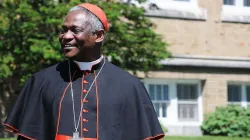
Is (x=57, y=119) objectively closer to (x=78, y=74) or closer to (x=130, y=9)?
(x=78, y=74)

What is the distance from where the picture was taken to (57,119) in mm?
4805

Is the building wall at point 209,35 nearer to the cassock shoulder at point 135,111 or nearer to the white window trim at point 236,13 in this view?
the white window trim at point 236,13

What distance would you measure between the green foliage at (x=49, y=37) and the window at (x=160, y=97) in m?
3.86

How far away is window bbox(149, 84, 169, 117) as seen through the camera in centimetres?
1692

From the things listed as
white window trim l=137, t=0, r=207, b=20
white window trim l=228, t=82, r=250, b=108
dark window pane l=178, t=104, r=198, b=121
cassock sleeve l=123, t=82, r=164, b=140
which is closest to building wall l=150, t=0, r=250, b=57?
white window trim l=137, t=0, r=207, b=20

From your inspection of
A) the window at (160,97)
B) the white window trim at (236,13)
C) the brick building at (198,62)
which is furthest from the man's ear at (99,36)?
the white window trim at (236,13)

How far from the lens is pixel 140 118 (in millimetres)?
5012

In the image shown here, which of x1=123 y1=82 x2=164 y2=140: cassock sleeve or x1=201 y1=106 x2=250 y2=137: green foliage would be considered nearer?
x1=123 y1=82 x2=164 y2=140: cassock sleeve

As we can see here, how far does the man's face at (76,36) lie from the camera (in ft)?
15.7

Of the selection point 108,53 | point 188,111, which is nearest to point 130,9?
point 108,53

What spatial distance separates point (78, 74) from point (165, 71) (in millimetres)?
11702

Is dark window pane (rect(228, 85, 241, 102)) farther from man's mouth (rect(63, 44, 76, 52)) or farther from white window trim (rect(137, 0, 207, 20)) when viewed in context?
man's mouth (rect(63, 44, 76, 52))

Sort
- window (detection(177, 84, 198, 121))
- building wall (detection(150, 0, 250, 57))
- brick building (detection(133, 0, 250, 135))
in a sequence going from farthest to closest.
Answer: window (detection(177, 84, 198, 121)) < building wall (detection(150, 0, 250, 57)) < brick building (detection(133, 0, 250, 135))

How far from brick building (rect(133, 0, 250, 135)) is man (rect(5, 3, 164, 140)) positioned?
11266 millimetres
